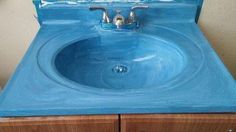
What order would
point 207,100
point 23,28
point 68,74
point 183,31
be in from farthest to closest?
point 23,28 < point 183,31 < point 68,74 < point 207,100

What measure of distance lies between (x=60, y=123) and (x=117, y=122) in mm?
162

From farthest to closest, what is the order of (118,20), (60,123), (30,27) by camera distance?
(30,27) → (118,20) → (60,123)

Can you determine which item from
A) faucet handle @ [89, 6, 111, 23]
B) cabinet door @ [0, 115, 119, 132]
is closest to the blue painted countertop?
cabinet door @ [0, 115, 119, 132]

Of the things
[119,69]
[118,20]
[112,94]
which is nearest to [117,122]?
[112,94]

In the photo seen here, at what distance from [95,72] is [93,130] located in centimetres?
33

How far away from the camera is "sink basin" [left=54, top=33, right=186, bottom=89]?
922 mm

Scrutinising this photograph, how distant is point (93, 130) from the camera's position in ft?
2.30

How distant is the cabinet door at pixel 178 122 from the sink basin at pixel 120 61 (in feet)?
0.75

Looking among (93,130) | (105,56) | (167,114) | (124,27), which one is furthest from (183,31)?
(93,130)

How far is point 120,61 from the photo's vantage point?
3.46ft

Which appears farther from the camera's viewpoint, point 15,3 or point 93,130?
point 15,3

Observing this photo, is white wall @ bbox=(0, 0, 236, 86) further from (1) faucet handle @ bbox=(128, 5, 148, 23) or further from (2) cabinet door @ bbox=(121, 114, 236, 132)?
(2) cabinet door @ bbox=(121, 114, 236, 132)

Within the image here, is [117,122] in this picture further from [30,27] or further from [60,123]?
[30,27]

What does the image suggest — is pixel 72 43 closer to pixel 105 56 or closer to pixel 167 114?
pixel 105 56
